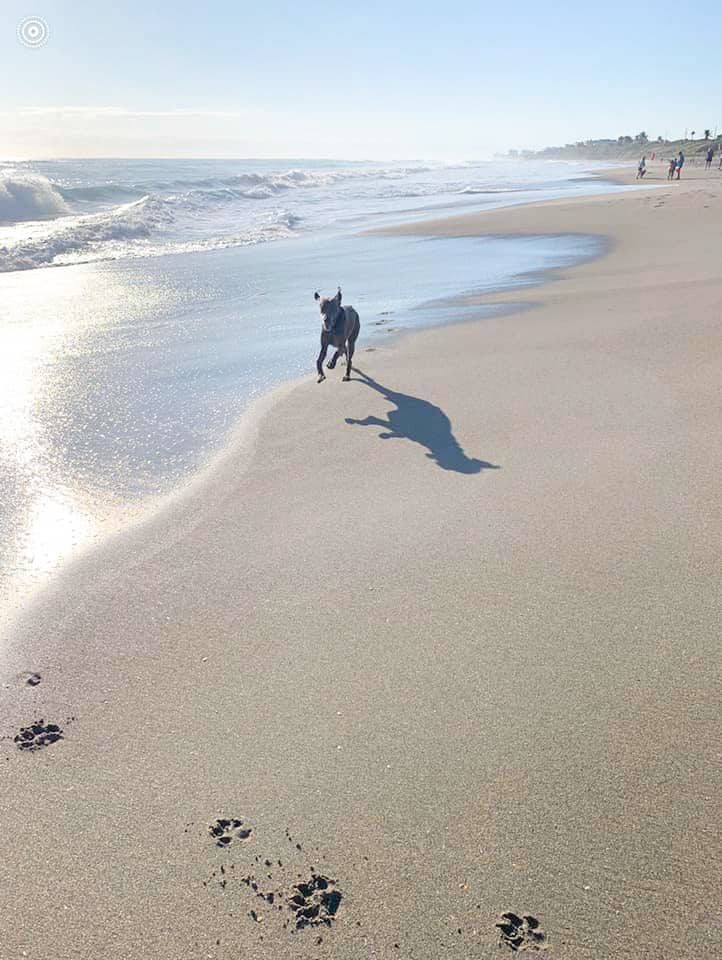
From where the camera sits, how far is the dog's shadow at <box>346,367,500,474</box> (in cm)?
515

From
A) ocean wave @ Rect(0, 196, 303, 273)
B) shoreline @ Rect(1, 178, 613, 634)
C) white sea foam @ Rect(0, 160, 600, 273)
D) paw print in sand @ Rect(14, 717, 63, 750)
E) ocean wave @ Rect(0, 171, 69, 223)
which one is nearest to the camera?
paw print in sand @ Rect(14, 717, 63, 750)

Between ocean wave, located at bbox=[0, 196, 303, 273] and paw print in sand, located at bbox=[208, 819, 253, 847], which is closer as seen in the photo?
paw print in sand, located at bbox=[208, 819, 253, 847]

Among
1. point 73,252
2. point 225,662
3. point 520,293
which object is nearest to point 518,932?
point 225,662

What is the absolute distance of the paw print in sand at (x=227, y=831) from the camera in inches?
89.7

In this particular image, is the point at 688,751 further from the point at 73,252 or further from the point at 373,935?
the point at 73,252

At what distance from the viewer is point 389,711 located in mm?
2797

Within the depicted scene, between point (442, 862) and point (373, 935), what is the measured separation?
12.3 inches

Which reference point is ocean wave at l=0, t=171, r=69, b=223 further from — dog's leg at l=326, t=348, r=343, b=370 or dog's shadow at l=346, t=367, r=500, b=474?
dog's shadow at l=346, t=367, r=500, b=474

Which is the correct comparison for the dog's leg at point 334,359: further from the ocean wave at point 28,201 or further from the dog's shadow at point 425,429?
the ocean wave at point 28,201

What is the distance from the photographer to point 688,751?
249 cm

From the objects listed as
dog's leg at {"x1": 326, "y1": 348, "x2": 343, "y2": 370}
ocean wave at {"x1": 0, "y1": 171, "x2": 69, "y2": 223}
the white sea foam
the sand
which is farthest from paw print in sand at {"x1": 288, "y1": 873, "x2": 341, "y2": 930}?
ocean wave at {"x1": 0, "y1": 171, "x2": 69, "y2": 223}

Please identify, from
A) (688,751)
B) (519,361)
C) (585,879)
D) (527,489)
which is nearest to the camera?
(585,879)

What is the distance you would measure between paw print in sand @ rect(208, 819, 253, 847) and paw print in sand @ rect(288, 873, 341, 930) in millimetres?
273

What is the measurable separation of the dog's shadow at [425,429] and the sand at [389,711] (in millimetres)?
49
